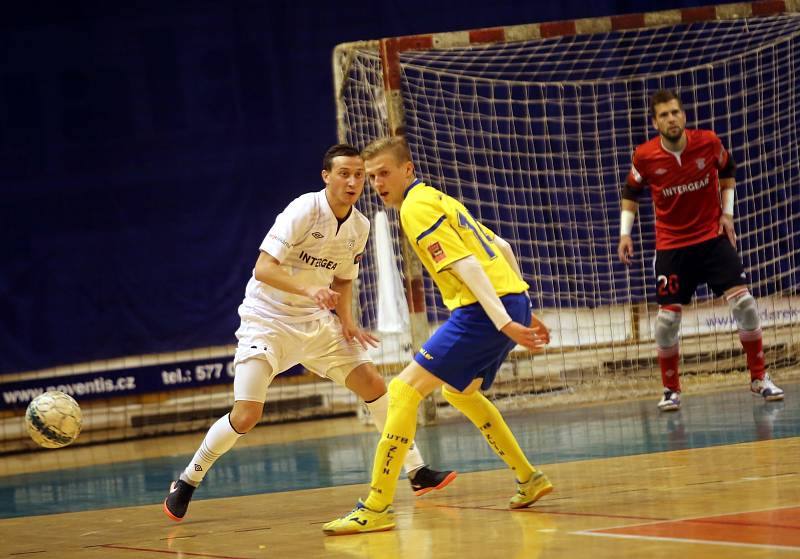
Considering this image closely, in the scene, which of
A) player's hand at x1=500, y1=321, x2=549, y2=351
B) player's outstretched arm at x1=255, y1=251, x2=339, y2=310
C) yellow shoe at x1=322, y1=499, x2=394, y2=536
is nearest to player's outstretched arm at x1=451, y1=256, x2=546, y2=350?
player's hand at x1=500, y1=321, x2=549, y2=351

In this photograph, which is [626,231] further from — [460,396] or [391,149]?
[391,149]

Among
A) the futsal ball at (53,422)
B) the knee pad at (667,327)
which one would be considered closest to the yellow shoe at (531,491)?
the futsal ball at (53,422)

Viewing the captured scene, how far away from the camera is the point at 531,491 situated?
4.19 m

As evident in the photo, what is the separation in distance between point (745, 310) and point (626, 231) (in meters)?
0.95

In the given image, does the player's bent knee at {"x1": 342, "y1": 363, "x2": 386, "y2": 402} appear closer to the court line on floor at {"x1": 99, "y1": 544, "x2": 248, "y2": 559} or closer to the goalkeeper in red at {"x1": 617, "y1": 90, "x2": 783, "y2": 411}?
the court line on floor at {"x1": 99, "y1": 544, "x2": 248, "y2": 559}

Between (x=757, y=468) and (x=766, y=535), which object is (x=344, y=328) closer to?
(x=757, y=468)

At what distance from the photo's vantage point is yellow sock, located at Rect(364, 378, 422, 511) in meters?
4.05

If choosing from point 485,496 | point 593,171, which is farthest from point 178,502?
point 593,171

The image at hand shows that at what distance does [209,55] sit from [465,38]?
385 centimetres

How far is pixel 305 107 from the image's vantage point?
11.4 metres

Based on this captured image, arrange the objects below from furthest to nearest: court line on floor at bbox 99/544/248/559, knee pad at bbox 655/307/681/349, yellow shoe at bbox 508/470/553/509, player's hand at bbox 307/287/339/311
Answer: knee pad at bbox 655/307/681/349 → player's hand at bbox 307/287/339/311 → yellow shoe at bbox 508/470/553/509 → court line on floor at bbox 99/544/248/559

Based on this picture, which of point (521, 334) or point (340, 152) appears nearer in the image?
point (521, 334)

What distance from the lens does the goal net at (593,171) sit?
390 inches

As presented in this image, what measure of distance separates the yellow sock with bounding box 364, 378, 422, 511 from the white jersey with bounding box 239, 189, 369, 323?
0.98 metres
